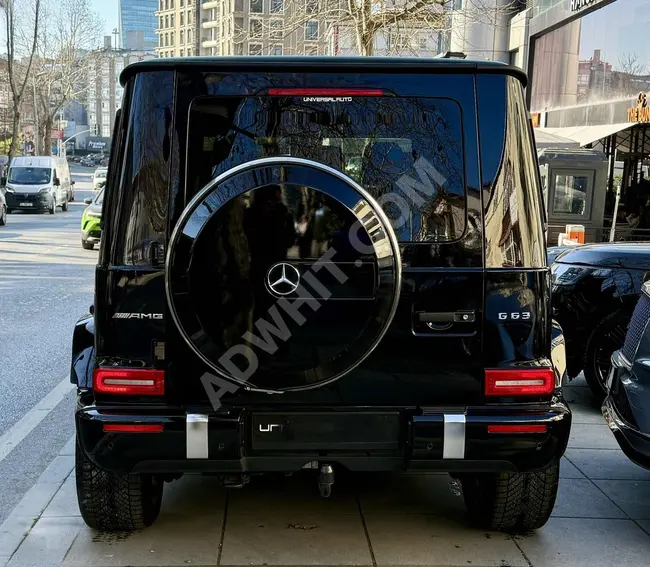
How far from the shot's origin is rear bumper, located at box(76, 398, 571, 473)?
3.46 meters

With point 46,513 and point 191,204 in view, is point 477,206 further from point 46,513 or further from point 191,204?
point 46,513

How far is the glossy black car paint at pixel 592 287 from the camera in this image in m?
6.39

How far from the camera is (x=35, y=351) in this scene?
8.48 metres

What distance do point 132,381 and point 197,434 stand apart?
14.1 inches

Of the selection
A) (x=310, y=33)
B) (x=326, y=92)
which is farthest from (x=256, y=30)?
(x=326, y=92)

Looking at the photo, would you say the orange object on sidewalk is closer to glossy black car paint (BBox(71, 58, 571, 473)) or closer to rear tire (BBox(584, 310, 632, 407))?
rear tire (BBox(584, 310, 632, 407))

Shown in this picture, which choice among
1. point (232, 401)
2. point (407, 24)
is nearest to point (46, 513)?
point (232, 401)

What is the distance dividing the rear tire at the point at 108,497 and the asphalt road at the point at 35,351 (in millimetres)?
755

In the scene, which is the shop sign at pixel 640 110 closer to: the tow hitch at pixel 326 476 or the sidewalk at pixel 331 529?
the sidewalk at pixel 331 529

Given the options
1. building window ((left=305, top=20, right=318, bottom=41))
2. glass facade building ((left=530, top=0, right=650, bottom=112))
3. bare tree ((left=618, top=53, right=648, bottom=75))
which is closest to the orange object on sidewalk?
glass facade building ((left=530, top=0, right=650, bottom=112))

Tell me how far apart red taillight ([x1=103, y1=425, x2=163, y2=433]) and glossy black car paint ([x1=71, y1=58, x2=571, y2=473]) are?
2 cm

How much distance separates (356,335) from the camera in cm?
340

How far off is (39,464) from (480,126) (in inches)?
138

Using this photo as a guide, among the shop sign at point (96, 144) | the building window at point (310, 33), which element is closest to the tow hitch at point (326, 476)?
the building window at point (310, 33)
